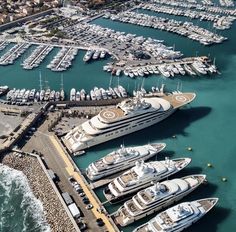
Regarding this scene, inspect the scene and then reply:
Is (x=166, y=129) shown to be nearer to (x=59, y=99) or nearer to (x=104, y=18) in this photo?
(x=59, y=99)

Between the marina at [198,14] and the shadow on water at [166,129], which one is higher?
the marina at [198,14]

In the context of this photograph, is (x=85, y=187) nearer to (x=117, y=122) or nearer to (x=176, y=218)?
(x=176, y=218)

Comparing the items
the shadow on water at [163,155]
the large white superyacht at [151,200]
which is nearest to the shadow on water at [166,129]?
the shadow on water at [163,155]

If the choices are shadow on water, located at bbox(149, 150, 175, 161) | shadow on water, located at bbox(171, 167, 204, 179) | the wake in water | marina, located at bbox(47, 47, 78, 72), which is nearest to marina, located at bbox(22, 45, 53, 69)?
marina, located at bbox(47, 47, 78, 72)

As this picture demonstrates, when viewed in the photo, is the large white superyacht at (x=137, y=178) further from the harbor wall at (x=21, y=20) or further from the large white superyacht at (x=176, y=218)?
the harbor wall at (x=21, y=20)

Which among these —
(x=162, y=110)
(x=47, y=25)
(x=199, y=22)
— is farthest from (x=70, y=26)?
(x=162, y=110)

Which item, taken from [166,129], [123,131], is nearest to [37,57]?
[123,131]

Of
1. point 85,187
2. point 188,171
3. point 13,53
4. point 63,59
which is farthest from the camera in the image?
point 13,53
